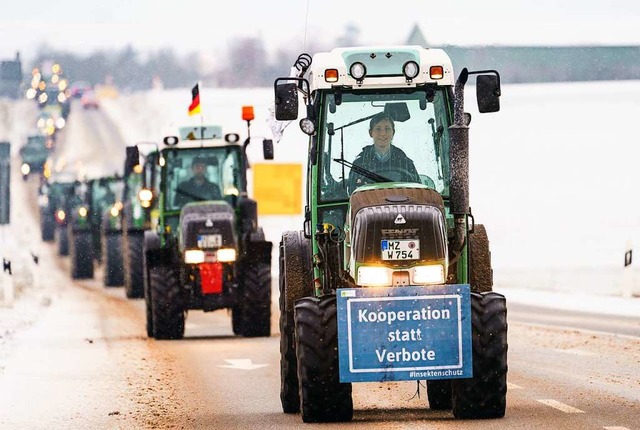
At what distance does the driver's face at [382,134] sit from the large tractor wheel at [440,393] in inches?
76.5

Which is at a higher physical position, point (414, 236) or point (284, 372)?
point (414, 236)

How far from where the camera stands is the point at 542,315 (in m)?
27.0

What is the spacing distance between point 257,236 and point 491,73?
1145 centimetres

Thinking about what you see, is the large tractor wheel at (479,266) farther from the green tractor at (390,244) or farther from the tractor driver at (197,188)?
the tractor driver at (197,188)

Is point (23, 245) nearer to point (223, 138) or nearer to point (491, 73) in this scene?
point (223, 138)

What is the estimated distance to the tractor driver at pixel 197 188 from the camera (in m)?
24.5

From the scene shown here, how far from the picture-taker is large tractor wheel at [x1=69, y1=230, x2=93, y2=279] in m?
46.8

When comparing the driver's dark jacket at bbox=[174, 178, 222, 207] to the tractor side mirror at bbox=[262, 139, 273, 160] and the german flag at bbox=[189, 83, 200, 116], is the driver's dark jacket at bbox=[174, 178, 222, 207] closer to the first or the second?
the german flag at bbox=[189, 83, 200, 116]

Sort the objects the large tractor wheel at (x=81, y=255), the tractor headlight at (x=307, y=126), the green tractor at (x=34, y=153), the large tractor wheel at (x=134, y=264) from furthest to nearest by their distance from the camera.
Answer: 1. the green tractor at (x=34, y=153)
2. the large tractor wheel at (x=81, y=255)
3. the large tractor wheel at (x=134, y=264)
4. the tractor headlight at (x=307, y=126)

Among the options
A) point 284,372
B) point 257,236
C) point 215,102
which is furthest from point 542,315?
point 215,102

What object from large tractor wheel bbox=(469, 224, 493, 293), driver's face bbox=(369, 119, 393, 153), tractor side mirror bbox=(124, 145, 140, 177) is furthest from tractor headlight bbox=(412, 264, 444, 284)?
tractor side mirror bbox=(124, 145, 140, 177)

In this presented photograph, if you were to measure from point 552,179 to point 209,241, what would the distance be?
49.3 m

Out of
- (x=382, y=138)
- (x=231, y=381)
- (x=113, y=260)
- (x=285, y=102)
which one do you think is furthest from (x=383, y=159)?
(x=113, y=260)

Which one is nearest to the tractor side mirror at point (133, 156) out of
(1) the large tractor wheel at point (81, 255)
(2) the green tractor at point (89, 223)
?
(2) the green tractor at point (89, 223)
